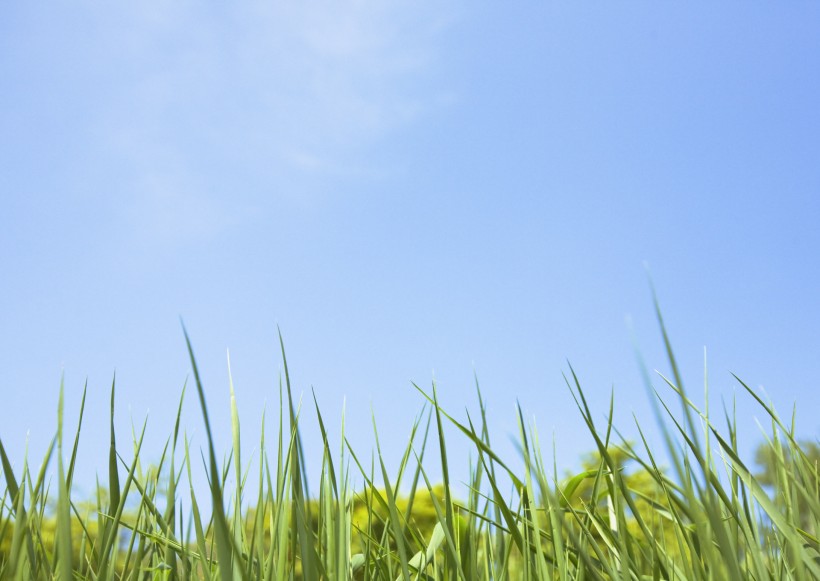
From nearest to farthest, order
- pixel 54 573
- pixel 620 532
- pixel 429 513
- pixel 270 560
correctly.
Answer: pixel 270 560 < pixel 620 532 < pixel 54 573 < pixel 429 513

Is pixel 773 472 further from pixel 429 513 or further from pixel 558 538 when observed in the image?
pixel 429 513

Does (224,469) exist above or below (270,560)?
above

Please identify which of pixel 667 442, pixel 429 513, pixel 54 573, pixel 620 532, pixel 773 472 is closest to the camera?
pixel 667 442

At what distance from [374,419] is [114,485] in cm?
37

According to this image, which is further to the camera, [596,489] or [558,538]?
[596,489]

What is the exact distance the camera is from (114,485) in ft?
2.62

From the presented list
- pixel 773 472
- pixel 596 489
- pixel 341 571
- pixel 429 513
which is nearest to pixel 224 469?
pixel 341 571

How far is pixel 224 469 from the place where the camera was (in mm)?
1038

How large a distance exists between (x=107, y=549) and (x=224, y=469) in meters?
0.32

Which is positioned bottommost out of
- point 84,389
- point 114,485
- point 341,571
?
point 341,571

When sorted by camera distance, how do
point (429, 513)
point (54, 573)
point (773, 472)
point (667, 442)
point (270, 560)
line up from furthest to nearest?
point (429, 513) → point (773, 472) → point (54, 573) → point (270, 560) → point (667, 442)

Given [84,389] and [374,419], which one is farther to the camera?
[374,419]

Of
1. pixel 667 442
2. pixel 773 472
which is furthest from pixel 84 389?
pixel 773 472

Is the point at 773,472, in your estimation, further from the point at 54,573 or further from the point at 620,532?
the point at 54,573
